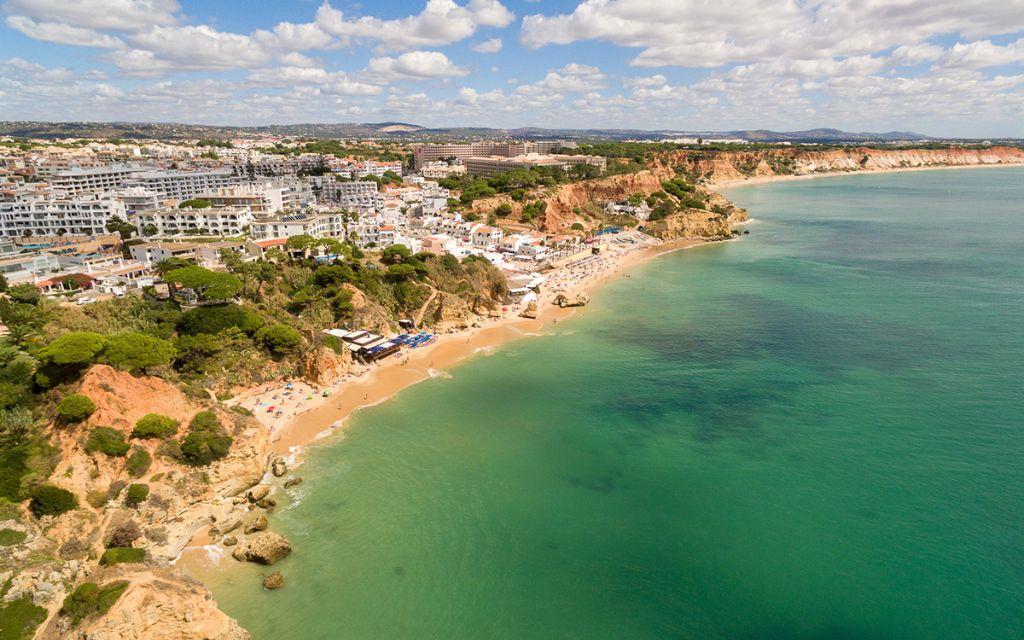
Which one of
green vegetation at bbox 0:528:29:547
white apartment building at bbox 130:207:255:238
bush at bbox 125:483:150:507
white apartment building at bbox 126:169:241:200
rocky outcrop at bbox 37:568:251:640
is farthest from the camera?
white apartment building at bbox 126:169:241:200

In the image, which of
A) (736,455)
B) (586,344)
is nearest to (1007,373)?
(736,455)

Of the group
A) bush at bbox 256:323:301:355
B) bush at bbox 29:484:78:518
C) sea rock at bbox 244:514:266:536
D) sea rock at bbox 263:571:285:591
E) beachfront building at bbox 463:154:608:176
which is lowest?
sea rock at bbox 263:571:285:591

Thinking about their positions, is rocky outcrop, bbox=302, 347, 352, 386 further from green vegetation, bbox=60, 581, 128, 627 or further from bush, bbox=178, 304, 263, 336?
green vegetation, bbox=60, 581, 128, 627

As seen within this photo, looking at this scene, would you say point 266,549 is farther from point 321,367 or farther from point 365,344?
point 365,344

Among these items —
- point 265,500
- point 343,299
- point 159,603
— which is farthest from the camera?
point 343,299

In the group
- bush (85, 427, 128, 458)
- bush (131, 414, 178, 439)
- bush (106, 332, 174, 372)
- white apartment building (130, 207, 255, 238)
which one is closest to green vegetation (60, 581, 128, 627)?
bush (85, 427, 128, 458)

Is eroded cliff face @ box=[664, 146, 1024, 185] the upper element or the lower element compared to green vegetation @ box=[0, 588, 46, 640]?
upper

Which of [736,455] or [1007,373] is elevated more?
[1007,373]

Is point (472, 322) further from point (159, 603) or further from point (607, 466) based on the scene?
point (159, 603)
